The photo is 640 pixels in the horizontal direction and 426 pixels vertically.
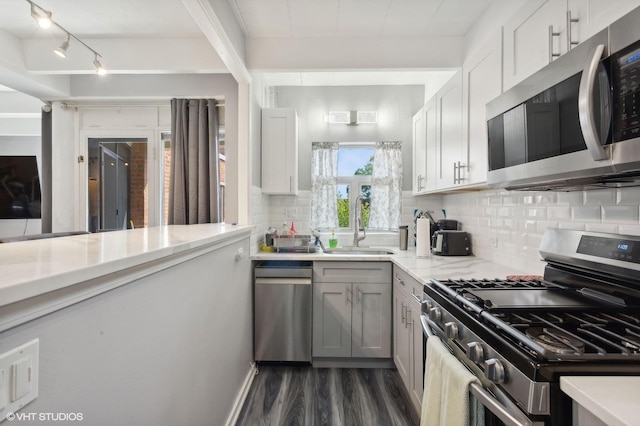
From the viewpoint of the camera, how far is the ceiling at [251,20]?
2043 mm

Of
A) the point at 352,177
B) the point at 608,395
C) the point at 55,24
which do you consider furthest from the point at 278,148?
the point at 608,395

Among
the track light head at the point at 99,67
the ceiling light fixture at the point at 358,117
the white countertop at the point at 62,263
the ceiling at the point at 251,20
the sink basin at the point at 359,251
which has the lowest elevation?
the sink basin at the point at 359,251

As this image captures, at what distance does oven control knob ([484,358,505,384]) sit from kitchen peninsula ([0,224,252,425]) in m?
1.00

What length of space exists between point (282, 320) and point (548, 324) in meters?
1.96

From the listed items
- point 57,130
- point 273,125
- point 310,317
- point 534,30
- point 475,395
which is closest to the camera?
point 475,395

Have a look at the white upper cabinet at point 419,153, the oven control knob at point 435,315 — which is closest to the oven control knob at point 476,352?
the oven control knob at point 435,315

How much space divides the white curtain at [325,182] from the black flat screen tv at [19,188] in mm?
3417

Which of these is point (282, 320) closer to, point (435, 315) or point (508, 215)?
point (435, 315)

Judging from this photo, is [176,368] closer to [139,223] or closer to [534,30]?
[534,30]

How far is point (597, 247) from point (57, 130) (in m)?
4.30

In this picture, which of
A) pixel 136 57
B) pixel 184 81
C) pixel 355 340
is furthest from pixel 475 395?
pixel 184 81

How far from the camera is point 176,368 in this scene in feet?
3.88

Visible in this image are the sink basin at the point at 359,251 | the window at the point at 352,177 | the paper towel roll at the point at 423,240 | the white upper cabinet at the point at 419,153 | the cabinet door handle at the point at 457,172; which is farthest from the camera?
the window at the point at 352,177

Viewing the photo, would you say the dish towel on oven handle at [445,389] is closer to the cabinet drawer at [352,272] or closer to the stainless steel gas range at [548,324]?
the stainless steel gas range at [548,324]
